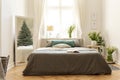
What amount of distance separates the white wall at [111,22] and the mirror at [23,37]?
9.51ft

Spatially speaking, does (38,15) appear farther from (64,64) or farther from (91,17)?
(64,64)

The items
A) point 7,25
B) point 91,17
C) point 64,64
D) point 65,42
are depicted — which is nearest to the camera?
point 64,64

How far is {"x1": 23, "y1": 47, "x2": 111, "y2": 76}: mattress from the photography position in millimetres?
5293

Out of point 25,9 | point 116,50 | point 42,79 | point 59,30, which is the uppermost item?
point 25,9

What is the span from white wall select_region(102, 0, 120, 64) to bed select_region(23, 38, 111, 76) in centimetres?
200

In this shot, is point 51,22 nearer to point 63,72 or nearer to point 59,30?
point 59,30

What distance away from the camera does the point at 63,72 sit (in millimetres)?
A: 5305

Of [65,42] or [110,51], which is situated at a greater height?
[65,42]

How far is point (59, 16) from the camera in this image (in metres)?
8.71

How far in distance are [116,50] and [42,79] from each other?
3.40 m

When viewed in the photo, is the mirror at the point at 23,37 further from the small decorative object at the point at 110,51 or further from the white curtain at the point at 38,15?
the small decorative object at the point at 110,51

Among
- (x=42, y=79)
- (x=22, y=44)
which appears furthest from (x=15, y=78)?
(x=22, y=44)

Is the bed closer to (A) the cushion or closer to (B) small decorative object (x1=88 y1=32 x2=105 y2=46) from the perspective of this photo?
(A) the cushion

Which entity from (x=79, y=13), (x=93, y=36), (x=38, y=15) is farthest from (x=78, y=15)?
(x=38, y=15)
